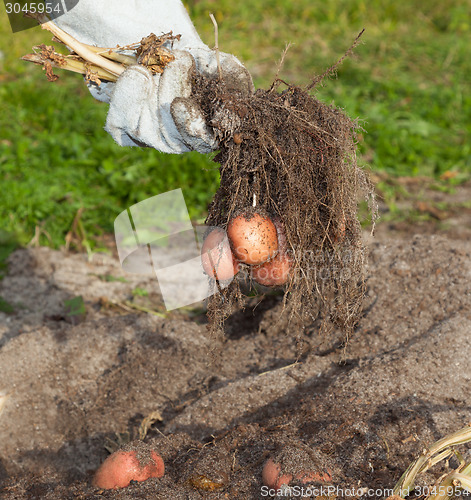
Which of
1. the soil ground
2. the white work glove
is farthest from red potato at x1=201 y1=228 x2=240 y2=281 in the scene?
the soil ground

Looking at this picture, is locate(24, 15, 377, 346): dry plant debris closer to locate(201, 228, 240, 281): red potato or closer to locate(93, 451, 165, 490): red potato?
locate(201, 228, 240, 281): red potato

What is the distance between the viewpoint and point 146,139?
7.25 feet

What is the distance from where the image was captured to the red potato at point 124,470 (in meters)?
1.92

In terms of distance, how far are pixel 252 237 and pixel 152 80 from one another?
72 centimetres

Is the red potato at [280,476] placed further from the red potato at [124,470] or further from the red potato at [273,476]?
the red potato at [124,470]

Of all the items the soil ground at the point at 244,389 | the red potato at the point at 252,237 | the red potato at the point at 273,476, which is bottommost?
the soil ground at the point at 244,389

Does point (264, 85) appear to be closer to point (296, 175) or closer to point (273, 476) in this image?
point (296, 175)

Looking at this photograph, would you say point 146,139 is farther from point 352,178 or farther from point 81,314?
point 81,314

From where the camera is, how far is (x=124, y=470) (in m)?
1.93

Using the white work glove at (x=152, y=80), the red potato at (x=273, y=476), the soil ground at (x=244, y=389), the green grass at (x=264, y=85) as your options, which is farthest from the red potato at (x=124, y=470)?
the green grass at (x=264, y=85)

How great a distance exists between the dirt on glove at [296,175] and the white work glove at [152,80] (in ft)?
0.21

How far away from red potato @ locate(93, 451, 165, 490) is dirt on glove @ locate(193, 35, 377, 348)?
0.59 meters

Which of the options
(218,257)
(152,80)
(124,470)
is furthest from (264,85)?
(124,470)

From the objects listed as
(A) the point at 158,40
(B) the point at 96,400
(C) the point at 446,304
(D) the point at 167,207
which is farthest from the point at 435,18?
(B) the point at 96,400
